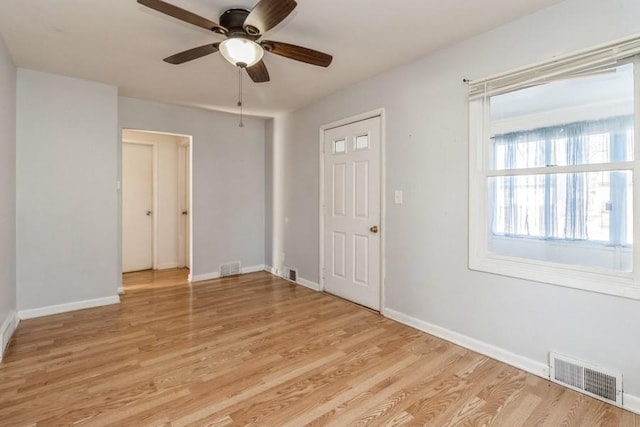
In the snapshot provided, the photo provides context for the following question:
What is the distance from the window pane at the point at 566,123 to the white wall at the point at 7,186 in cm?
405

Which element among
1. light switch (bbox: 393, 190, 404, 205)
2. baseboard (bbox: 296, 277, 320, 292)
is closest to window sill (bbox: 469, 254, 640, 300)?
light switch (bbox: 393, 190, 404, 205)

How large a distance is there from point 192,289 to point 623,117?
4.60 meters

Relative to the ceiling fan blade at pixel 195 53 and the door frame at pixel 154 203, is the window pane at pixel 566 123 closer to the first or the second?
the ceiling fan blade at pixel 195 53

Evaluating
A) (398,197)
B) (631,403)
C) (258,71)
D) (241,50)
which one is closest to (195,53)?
(241,50)

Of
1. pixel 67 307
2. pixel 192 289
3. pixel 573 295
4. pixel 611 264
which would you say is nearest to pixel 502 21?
pixel 611 264

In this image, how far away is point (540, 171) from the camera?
229 cm

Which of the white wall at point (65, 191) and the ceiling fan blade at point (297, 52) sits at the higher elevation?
the ceiling fan blade at point (297, 52)

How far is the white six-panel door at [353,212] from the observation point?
3482mm

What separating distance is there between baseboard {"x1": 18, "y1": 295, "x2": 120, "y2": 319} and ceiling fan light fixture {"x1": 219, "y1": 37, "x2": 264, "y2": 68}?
10.2 ft

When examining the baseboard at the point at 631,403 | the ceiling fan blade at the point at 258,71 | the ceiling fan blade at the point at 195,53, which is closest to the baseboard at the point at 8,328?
the ceiling fan blade at the point at 195,53

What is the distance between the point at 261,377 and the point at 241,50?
2.26 metres

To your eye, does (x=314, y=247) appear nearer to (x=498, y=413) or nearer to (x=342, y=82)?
(x=342, y=82)

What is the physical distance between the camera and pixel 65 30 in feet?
8.09

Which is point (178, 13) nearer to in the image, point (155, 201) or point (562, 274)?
point (562, 274)
